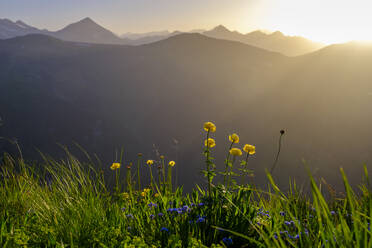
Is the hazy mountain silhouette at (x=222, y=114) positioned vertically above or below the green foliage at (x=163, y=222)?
below

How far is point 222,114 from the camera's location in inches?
6417

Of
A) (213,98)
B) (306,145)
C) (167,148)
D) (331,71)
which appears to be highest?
(331,71)

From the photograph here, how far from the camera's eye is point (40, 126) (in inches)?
6373

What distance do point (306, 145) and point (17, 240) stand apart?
139m

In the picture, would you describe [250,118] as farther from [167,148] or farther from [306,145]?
[167,148]

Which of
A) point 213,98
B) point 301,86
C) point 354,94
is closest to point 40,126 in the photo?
point 213,98

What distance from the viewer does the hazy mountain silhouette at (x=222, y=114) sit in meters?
126

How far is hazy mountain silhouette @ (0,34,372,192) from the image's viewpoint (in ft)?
413

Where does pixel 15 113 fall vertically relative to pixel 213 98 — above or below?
below

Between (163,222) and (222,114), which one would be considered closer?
(163,222)

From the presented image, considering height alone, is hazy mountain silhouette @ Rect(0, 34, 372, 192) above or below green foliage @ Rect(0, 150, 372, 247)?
below

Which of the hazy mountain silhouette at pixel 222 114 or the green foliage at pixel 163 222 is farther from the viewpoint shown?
the hazy mountain silhouette at pixel 222 114

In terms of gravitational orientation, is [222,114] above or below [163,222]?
below

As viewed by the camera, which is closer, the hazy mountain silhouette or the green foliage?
the green foliage
